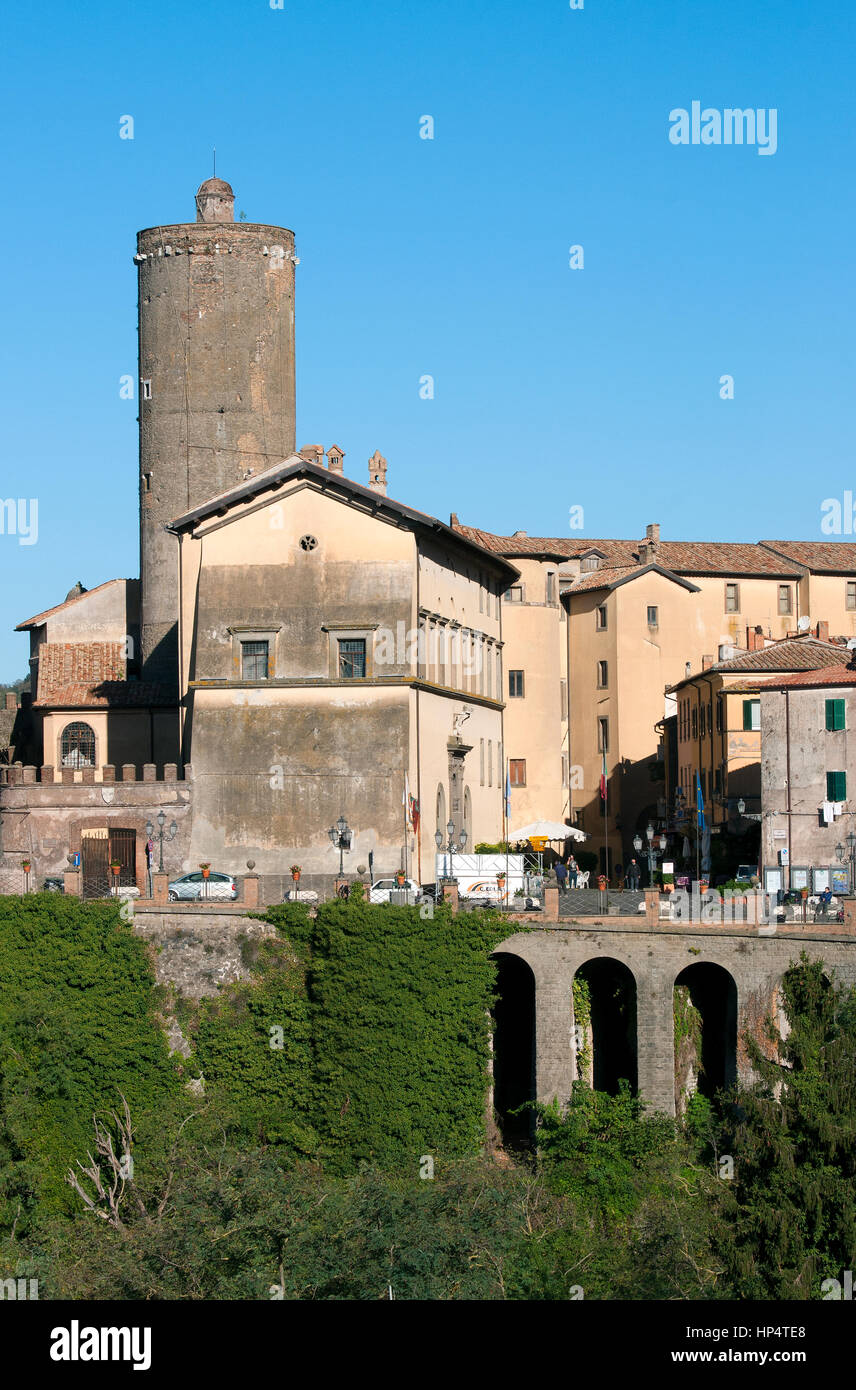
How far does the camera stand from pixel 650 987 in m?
42.3

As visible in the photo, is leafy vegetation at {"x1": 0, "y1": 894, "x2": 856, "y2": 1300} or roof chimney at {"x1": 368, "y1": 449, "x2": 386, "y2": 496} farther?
roof chimney at {"x1": 368, "y1": 449, "x2": 386, "y2": 496}

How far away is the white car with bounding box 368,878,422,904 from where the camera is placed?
4503cm

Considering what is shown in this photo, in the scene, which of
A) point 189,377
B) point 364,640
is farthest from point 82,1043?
point 189,377

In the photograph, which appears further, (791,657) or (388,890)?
(791,657)

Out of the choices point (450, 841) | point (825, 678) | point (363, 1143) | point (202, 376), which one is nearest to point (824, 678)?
point (825, 678)

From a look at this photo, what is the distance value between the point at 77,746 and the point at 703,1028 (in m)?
29.5

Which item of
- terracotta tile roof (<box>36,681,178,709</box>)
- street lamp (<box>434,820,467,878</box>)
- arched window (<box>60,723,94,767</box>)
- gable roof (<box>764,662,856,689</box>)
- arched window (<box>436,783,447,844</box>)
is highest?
terracotta tile roof (<box>36,681,178,709</box>)

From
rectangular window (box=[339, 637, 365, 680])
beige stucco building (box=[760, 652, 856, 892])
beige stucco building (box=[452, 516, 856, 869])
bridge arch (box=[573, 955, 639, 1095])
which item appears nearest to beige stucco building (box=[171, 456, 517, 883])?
rectangular window (box=[339, 637, 365, 680])

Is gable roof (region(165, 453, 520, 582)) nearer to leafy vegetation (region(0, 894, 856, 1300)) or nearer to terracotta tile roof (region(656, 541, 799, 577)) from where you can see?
leafy vegetation (region(0, 894, 856, 1300))

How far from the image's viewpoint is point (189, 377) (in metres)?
66.3

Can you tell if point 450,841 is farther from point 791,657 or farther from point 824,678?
point 791,657

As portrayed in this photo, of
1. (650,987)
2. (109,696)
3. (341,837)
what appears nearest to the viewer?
(650,987)

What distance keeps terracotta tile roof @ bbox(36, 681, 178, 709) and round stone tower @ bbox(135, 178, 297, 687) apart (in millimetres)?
1802
